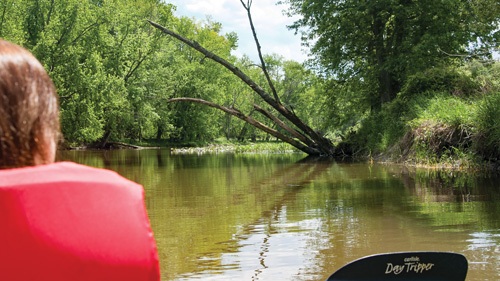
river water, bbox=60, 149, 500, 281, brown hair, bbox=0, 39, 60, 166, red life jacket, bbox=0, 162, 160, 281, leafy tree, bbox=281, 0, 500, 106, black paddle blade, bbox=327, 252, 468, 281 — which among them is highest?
leafy tree, bbox=281, 0, 500, 106

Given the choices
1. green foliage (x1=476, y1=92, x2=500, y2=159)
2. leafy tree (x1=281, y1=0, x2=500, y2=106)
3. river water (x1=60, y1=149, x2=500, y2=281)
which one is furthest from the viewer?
leafy tree (x1=281, y1=0, x2=500, y2=106)

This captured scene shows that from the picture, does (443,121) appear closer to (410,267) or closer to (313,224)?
(313,224)

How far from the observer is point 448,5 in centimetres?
1784

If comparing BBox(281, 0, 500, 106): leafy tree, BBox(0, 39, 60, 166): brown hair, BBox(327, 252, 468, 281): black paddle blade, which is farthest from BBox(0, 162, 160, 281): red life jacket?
BBox(281, 0, 500, 106): leafy tree

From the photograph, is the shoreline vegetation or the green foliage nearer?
the green foliage

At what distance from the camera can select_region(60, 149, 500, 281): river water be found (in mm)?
4719

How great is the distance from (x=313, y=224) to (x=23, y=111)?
6.02 meters

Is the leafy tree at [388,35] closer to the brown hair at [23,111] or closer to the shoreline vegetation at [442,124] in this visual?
the shoreline vegetation at [442,124]

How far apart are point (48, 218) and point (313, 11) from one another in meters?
21.7

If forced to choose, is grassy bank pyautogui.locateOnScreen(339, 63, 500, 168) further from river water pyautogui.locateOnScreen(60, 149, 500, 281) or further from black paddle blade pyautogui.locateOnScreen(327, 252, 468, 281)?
black paddle blade pyautogui.locateOnScreen(327, 252, 468, 281)

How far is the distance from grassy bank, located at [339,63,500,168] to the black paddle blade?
10.6 m

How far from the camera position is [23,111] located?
948 mm

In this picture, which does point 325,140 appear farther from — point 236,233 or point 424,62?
point 236,233

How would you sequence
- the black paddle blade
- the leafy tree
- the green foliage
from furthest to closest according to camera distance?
the leafy tree
the green foliage
the black paddle blade
